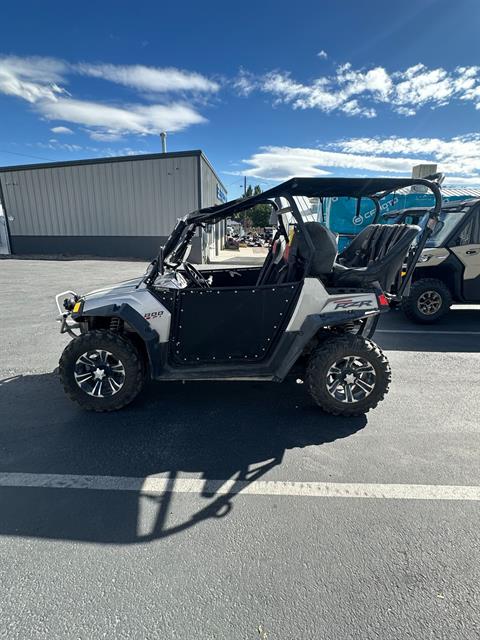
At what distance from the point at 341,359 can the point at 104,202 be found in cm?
2021

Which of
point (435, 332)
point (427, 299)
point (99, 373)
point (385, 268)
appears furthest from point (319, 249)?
point (427, 299)

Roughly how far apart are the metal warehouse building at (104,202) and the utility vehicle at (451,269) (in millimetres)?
12359

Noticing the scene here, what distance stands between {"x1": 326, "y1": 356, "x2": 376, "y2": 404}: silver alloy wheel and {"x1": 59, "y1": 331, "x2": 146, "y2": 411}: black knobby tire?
1768mm

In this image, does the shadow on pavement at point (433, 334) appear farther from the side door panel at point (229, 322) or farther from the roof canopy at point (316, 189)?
the side door panel at point (229, 322)

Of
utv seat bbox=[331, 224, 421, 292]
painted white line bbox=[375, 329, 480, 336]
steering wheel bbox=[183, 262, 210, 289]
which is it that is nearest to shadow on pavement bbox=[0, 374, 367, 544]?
steering wheel bbox=[183, 262, 210, 289]

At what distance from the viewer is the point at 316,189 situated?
3.01 metres

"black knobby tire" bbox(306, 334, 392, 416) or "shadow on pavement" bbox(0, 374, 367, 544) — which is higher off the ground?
"black knobby tire" bbox(306, 334, 392, 416)

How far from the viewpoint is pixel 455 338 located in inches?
216

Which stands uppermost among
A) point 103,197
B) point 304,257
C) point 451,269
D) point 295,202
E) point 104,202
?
point 103,197

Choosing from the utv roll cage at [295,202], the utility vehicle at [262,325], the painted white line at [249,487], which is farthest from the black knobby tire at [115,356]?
the painted white line at [249,487]

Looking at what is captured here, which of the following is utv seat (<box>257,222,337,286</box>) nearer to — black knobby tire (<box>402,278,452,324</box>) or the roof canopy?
the roof canopy

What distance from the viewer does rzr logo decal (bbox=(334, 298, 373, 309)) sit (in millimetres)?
3076

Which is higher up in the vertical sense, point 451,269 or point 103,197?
point 103,197

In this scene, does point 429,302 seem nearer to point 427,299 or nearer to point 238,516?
point 427,299
